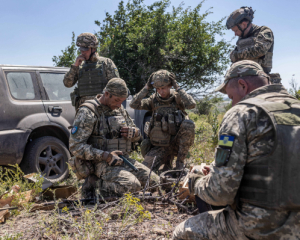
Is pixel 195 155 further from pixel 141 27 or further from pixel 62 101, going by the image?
pixel 141 27

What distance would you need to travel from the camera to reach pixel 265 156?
1.61 m

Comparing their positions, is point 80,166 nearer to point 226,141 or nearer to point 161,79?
point 161,79

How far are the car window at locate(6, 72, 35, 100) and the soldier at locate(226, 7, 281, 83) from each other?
11.2 ft

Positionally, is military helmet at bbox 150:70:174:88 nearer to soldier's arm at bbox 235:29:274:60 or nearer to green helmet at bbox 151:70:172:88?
green helmet at bbox 151:70:172:88

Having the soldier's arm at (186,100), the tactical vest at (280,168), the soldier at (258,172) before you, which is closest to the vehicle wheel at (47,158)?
the soldier's arm at (186,100)

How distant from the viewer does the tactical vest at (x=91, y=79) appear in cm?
461

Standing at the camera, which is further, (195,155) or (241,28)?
(195,155)

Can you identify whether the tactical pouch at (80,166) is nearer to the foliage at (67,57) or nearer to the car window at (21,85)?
the car window at (21,85)

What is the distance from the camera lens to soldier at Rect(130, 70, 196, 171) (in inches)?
180

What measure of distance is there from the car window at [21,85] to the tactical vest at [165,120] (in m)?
2.05

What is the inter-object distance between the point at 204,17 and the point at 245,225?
40.1ft

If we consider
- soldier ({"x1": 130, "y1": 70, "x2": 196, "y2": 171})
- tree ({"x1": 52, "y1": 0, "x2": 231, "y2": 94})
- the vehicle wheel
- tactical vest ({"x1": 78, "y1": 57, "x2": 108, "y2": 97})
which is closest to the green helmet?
soldier ({"x1": 130, "y1": 70, "x2": 196, "y2": 171})

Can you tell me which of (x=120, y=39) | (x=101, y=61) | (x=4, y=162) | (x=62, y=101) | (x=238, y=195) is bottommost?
A: (x=238, y=195)

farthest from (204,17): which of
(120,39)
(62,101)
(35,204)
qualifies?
(35,204)
